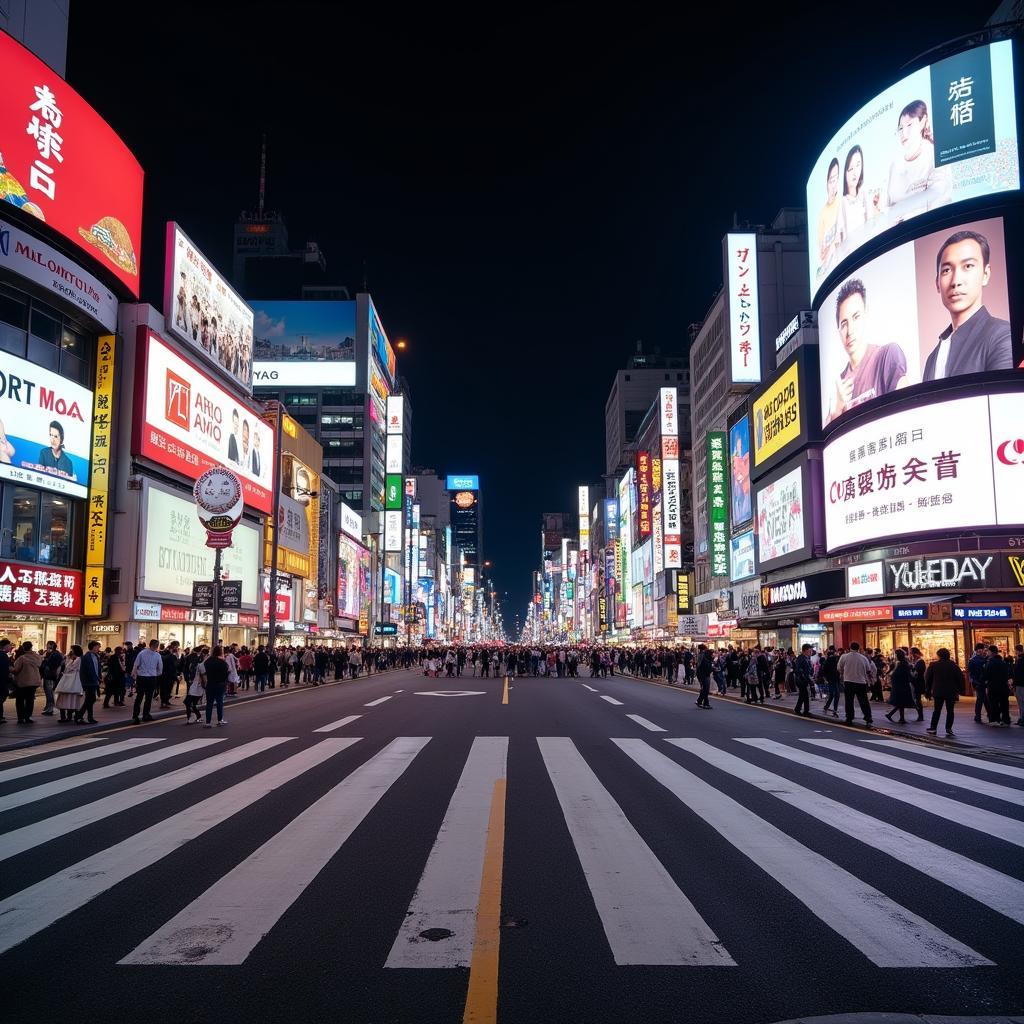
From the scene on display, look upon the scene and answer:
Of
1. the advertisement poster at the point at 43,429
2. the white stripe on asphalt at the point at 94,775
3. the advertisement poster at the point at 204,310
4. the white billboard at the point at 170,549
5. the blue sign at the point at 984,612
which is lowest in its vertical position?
the white stripe on asphalt at the point at 94,775

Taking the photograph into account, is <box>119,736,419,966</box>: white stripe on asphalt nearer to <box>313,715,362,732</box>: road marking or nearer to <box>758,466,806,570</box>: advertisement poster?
<box>313,715,362,732</box>: road marking

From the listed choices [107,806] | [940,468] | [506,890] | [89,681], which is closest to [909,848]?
[506,890]

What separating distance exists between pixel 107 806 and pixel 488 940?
5.76m

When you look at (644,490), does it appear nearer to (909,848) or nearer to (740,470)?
(740,470)

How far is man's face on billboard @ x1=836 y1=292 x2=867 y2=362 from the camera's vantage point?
35281 millimetres

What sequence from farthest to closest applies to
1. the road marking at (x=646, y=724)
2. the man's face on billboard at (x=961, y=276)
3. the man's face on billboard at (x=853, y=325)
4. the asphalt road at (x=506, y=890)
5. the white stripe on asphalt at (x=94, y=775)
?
the man's face on billboard at (x=853, y=325) < the man's face on billboard at (x=961, y=276) < the road marking at (x=646, y=724) < the white stripe on asphalt at (x=94, y=775) < the asphalt road at (x=506, y=890)

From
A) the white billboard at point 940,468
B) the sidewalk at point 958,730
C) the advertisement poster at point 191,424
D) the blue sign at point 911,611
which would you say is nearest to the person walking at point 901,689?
the sidewalk at point 958,730

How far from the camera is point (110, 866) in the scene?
6.54 meters

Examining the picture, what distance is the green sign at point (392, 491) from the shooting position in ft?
369

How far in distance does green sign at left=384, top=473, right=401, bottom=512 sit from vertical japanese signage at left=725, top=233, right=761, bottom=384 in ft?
214

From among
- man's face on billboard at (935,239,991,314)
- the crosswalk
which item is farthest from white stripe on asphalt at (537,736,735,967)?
man's face on billboard at (935,239,991,314)

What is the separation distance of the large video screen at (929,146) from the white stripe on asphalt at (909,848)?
29.2 meters

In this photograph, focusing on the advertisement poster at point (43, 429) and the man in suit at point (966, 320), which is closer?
the advertisement poster at point (43, 429)

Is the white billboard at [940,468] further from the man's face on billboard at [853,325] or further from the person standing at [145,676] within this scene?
the person standing at [145,676]
